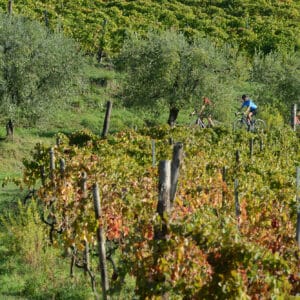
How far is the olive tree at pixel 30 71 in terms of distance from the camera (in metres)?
25.2

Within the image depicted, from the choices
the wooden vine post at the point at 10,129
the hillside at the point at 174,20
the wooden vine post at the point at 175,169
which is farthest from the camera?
the hillside at the point at 174,20

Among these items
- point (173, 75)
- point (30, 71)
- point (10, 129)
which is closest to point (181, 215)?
point (30, 71)

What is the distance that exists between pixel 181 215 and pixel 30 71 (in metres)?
19.5

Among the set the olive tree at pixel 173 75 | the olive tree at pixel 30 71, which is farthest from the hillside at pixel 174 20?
the olive tree at pixel 30 71

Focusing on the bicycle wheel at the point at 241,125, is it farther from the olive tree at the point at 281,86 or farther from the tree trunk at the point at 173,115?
the olive tree at the point at 281,86

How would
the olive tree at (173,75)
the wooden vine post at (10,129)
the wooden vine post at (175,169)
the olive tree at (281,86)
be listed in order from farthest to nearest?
the olive tree at (281,86) < the olive tree at (173,75) < the wooden vine post at (10,129) < the wooden vine post at (175,169)

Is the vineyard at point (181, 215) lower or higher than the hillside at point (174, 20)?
lower

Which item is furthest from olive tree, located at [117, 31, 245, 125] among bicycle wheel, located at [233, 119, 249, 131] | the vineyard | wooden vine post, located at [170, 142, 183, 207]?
wooden vine post, located at [170, 142, 183, 207]

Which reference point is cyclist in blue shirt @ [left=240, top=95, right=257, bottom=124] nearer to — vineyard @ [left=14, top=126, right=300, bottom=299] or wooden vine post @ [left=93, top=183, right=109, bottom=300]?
vineyard @ [left=14, top=126, right=300, bottom=299]

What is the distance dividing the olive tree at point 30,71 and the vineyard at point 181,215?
28.0 feet

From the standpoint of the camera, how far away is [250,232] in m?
8.91

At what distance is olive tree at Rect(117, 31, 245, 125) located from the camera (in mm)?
30344

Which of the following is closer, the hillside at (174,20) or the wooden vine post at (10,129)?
the wooden vine post at (10,129)

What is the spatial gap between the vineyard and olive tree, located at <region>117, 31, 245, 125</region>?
12.5 m
